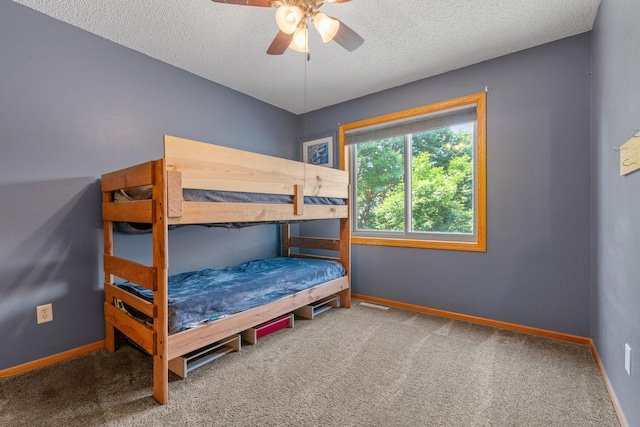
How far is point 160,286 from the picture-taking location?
5.10 ft

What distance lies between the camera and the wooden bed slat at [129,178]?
1585 millimetres

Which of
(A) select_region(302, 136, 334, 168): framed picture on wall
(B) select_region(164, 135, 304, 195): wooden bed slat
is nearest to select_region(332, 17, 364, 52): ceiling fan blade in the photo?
(B) select_region(164, 135, 304, 195): wooden bed slat

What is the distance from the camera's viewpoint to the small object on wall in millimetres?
1229

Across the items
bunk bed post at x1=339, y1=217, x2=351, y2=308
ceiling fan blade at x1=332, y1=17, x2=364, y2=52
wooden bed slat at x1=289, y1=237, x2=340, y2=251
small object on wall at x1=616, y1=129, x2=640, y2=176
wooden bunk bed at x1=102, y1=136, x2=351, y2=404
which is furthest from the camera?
wooden bed slat at x1=289, y1=237, x2=340, y2=251

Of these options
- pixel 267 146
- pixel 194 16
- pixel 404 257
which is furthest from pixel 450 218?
pixel 194 16

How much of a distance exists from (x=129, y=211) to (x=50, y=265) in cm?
77

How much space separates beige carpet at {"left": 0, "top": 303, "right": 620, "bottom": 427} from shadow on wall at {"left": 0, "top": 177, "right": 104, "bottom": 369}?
0.21m

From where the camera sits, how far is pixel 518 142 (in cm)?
240

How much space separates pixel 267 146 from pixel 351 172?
1.07m

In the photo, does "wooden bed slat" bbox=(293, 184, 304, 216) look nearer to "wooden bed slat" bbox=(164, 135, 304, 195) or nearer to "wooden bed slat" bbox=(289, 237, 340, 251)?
"wooden bed slat" bbox=(164, 135, 304, 195)

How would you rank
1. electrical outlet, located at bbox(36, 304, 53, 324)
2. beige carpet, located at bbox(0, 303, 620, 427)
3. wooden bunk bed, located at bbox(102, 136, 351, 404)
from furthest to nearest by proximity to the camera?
electrical outlet, located at bbox(36, 304, 53, 324)
wooden bunk bed, located at bbox(102, 136, 351, 404)
beige carpet, located at bbox(0, 303, 620, 427)

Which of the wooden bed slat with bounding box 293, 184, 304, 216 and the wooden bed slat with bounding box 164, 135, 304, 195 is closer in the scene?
the wooden bed slat with bounding box 164, 135, 304, 195

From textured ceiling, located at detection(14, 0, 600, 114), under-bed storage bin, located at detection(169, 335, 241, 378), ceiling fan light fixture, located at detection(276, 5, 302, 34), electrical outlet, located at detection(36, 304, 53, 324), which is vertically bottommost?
under-bed storage bin, located at detection(169, 335, 241, 378)

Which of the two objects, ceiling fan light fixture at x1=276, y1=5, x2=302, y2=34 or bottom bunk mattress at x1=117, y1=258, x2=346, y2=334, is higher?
ceiling fan light fixture at x1=276, y1=5, x2=302, y2=34
